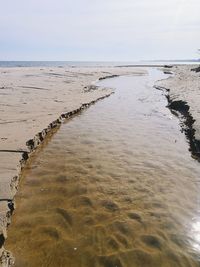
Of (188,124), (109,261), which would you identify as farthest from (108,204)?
(188,124)

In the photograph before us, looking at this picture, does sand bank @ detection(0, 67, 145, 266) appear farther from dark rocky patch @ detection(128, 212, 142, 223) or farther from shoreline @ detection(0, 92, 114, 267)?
dark rocky patch @ detection(128, 212, 142, 223)

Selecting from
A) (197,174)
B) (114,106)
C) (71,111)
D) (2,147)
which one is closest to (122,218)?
(197,174)

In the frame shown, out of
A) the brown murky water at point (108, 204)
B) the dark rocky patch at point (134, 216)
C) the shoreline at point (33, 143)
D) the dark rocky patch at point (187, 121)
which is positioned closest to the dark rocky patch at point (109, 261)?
the brown murky water at point (108, 204)

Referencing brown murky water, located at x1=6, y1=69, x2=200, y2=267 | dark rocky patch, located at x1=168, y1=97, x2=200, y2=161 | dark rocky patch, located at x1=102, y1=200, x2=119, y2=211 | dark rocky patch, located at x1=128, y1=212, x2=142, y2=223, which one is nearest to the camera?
brown murky water, located at x1=6, y1=69, x2=200, y2=267

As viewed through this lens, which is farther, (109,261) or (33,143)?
(33,143)

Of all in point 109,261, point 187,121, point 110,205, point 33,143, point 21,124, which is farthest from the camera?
point 187,121

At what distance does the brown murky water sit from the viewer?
12.1 feet

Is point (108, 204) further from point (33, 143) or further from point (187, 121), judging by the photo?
point (187, 121)

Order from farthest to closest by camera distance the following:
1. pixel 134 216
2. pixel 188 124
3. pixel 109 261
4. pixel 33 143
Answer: pixel 188 124
pixel 33 143
pixel 134 216
pixel 109 261

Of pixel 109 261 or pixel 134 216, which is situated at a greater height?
pixel 134 216

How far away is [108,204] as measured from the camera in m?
4.79

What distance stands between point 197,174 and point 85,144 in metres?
2.85

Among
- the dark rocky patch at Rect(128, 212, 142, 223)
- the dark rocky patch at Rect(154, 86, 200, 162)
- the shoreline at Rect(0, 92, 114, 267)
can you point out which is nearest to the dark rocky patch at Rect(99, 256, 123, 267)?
the dark rocky patch at Rect(128, 212, 142, 223)

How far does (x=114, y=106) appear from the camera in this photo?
42.9 feet
